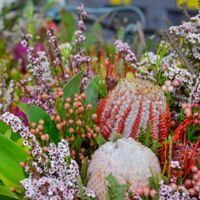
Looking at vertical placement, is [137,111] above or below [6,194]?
above

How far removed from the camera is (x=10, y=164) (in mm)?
774

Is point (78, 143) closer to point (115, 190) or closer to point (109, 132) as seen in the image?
point (109, 132)

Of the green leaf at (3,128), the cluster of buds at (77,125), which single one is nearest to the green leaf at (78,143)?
the cluster of buds at (77,125)

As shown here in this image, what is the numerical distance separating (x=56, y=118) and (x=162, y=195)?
21 cm

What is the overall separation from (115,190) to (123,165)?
44 mm

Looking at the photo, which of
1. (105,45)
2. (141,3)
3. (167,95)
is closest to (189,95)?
(167,95)

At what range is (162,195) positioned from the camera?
69 cm

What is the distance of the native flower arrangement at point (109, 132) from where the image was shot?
72 cm

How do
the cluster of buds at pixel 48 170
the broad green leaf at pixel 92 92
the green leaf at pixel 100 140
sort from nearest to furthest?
the cluster of buds at pixel 48 170
the green leaf at pixel 100 140
the broad green leaf at pixel 92 92

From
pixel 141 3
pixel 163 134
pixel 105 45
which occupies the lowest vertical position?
pixel 163 134

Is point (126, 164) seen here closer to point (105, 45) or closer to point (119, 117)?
point (119, 117)

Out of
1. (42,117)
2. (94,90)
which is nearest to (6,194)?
(42,117)

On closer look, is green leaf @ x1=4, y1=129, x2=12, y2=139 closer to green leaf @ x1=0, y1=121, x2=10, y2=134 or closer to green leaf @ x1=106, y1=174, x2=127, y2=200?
green leaf @ x1=0, y1=121, x2=10, y2=134

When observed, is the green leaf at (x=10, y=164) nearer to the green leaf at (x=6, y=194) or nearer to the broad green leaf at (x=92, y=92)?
the green leaf at (x=6, y=194)
